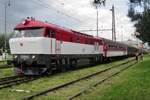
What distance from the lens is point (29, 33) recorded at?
77.0ft

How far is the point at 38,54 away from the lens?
2259 centimetres

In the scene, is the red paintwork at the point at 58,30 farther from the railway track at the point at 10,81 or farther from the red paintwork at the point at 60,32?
the railway track at the point at 10,81

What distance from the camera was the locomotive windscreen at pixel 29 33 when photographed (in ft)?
75.9

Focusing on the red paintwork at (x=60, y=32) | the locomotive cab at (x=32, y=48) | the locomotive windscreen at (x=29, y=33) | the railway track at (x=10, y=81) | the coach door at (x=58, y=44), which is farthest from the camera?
the coach door at (x=58, y=44)

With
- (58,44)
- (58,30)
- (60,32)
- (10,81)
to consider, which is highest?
(58,30)

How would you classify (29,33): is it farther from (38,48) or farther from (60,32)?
(60,32)

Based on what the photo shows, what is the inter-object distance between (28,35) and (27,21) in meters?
1.20

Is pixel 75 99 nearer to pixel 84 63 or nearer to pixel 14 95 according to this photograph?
pixel 14 95

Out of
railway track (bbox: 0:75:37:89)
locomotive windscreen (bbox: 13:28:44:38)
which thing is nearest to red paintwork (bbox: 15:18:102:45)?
locomotive windscreen (bbox: 13:28:44:38)

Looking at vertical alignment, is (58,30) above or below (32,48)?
above

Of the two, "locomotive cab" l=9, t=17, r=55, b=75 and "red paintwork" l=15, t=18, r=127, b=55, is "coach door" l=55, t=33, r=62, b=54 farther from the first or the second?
"locomotive cab" l=9, t=17, r=55, b=75

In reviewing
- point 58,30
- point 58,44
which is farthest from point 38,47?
point 58,30

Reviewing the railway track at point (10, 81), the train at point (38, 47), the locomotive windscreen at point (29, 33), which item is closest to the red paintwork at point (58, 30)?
the train at point (38, 47)

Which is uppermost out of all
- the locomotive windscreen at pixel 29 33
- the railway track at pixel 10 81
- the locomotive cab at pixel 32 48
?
the locomotive windscreen at pixel 29 33
